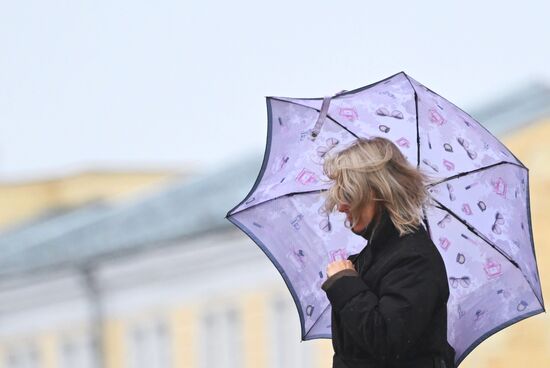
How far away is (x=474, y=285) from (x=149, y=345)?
2255 centimetres

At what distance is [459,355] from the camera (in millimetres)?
5797

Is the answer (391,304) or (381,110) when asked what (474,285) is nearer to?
(381,110)

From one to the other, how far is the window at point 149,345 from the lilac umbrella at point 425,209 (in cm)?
2185

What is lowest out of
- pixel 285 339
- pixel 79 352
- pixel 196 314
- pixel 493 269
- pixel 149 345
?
pixel 79 352

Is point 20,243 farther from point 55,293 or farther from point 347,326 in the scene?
point 347,326

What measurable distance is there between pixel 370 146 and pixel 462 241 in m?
1.10

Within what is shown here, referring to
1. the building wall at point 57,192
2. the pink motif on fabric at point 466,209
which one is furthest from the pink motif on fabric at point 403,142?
the building wall at point 57,192

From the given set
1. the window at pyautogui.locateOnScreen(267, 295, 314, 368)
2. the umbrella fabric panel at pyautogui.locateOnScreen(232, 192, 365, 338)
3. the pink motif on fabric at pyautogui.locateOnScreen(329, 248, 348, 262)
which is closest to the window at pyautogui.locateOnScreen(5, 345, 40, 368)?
the window at pyautogui.locateOnScreen(267, 295, 314, 368)

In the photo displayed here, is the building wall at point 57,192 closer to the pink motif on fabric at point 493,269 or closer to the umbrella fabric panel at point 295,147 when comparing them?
the umbrella fabric panel at point 295,147

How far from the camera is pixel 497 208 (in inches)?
240

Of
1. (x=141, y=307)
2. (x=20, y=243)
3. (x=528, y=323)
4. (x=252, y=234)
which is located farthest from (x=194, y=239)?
(x=252, y=234)

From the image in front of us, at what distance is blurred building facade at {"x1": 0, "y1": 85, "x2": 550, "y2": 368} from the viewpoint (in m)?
25.0

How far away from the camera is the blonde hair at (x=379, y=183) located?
4.91 meters

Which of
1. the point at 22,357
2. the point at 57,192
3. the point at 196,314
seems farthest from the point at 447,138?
the point at 57,192
